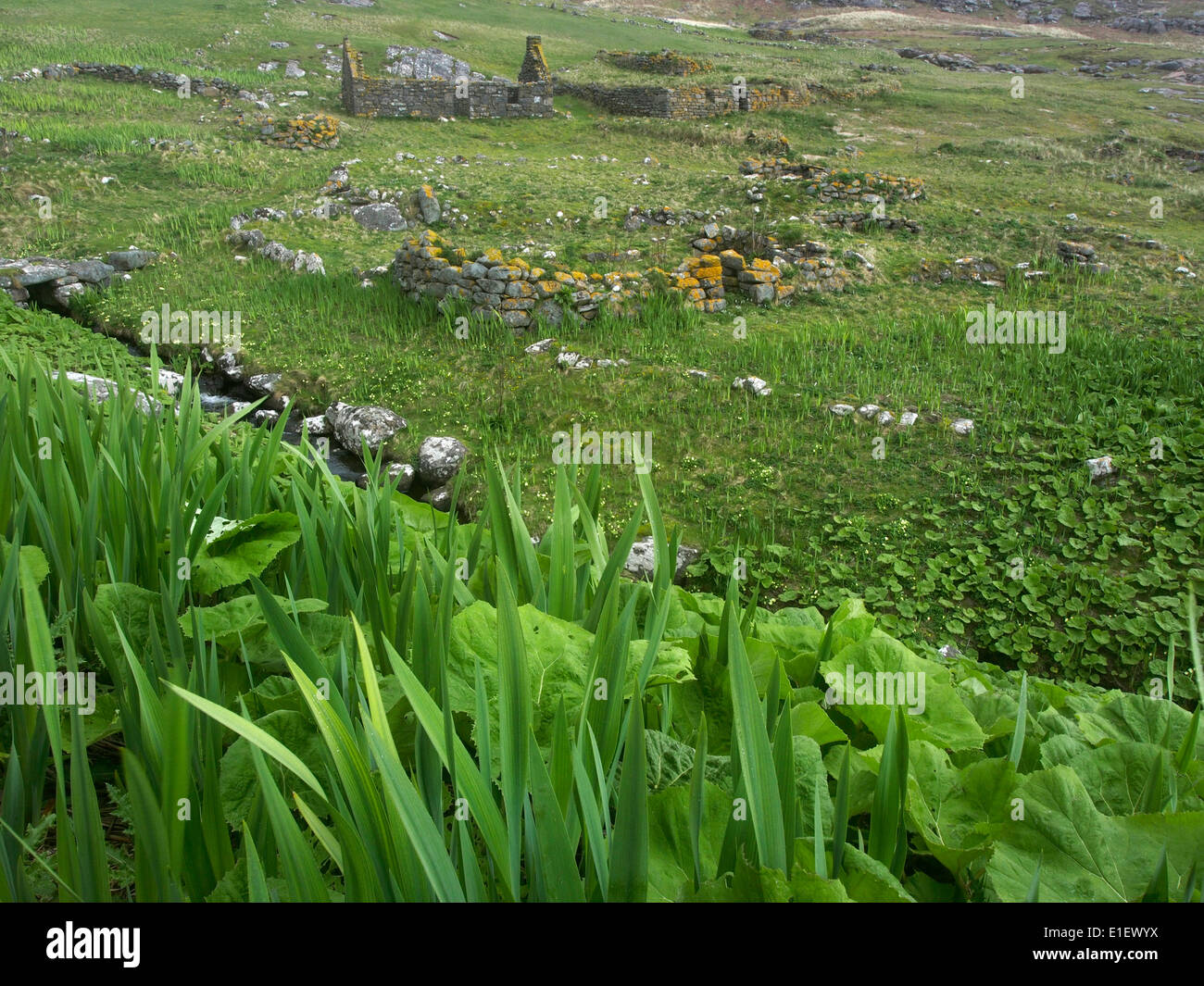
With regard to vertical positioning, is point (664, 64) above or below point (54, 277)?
above

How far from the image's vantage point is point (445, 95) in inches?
752

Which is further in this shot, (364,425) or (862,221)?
(862,221)

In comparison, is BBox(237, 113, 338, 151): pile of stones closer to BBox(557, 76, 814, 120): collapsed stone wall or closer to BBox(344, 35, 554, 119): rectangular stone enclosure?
BBox(344, 35, 554, 119): rectangular stone enclosure

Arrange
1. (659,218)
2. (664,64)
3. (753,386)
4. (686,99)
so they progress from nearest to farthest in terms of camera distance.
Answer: (753,386), (659,218), (686,99), (664,64)

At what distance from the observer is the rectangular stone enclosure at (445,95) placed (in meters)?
18.6

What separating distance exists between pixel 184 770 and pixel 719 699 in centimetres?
87

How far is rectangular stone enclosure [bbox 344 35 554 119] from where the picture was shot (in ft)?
61.0

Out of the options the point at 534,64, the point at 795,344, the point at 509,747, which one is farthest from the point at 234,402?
the point at 534,64

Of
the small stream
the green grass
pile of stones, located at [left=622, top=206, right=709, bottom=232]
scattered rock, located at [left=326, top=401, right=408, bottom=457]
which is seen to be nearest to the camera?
the green grass

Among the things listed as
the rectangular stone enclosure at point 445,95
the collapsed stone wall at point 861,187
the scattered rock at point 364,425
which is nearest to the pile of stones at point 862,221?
the collapsed stone wall at point 861,187

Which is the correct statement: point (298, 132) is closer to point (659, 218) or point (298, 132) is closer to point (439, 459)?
point (659, 218)

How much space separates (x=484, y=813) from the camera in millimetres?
934

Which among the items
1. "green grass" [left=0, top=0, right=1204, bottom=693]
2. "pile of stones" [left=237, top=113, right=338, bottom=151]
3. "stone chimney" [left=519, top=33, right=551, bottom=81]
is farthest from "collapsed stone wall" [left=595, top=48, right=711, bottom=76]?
"pile of stones" [left=237, top=113, right=338, bottom=151]
